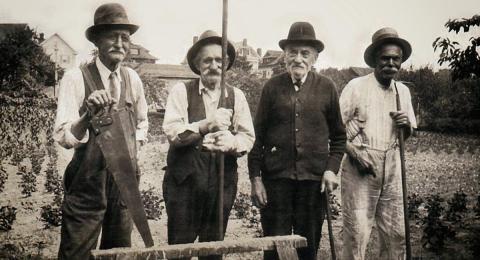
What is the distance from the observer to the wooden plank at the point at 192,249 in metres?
1.94

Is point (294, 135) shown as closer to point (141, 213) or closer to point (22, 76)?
point (141, 213)

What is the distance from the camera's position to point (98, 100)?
2.33m

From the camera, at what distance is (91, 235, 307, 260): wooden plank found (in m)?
1.94

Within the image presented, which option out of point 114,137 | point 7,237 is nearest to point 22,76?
point 7,237

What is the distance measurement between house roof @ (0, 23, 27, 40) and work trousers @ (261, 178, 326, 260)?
10.2 ft

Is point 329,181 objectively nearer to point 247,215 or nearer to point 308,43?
point 308,43

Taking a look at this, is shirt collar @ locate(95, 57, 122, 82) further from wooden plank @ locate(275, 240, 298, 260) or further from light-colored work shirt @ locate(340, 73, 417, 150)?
light-colored work shirt @ locate(340, 73, 417, 150)

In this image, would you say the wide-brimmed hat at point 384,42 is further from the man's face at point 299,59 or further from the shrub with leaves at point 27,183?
the shrub with leaves at point 27,183

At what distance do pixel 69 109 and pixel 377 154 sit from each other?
2.01 metres

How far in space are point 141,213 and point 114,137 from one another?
398mm

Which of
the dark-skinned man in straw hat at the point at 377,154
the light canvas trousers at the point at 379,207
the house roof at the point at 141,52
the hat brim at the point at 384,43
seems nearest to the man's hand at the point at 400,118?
the dark-skinned man in straw hat at the point at 377,154

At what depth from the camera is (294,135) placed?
313cm

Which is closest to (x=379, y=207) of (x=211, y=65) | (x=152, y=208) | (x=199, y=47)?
(x=211, y=65)

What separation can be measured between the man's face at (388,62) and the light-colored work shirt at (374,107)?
0.07 metres
